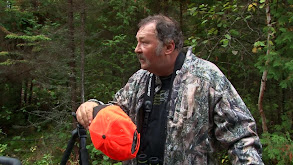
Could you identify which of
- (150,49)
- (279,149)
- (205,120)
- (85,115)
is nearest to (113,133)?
(85,115)

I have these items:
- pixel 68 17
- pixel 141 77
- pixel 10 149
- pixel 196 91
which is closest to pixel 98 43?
pixel 68 17

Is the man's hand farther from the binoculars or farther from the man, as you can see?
the binoculars

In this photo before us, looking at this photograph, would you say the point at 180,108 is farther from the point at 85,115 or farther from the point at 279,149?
the point at 279,149

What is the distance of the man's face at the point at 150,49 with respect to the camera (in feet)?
6.47

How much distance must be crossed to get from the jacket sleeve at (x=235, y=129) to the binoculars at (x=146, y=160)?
49cm

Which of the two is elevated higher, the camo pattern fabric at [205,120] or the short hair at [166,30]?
the short hair at [166,30]

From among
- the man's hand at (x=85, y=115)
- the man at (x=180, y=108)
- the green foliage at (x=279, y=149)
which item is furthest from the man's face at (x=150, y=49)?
the green foliage at (x=279, y=149)

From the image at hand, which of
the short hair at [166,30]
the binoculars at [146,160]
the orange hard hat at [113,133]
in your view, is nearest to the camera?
the orange hard hat at [113,133]

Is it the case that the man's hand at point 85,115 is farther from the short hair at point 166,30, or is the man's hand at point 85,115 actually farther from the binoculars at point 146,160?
the short hair at point 166,30

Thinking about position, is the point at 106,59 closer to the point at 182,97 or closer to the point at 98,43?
the point at 98,43

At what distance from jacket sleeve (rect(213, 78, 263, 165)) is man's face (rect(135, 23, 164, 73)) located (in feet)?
1.78

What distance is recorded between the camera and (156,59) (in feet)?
6.48

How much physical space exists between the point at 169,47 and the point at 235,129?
80 centimetres

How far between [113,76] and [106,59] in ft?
2.07
